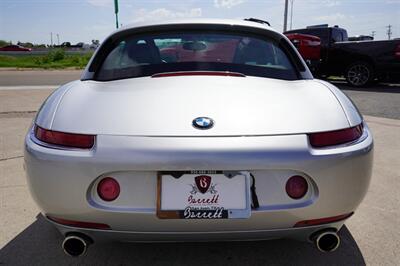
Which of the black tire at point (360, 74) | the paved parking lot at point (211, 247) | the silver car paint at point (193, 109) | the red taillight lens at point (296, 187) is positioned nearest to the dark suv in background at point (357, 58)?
the black tire at point (360, 74)

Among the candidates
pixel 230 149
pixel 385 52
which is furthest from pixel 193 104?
pixel 385 52

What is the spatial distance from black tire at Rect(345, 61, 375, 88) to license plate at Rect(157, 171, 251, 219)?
35.4 feet

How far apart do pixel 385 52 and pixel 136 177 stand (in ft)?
35.5

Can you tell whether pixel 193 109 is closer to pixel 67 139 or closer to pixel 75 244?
pixel 67 139

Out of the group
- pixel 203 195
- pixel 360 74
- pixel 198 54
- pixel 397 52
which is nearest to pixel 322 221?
pixel 203 195

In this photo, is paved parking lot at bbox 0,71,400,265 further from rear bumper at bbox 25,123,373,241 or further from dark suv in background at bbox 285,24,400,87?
dark suv in background at bbox 285,24,400,87

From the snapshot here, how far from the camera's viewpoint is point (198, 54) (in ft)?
8.89

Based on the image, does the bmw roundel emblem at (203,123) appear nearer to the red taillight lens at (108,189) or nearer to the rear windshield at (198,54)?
the red taillight lens at (108,189)

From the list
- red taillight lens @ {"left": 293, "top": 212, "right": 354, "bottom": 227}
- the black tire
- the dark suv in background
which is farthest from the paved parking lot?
the black tire

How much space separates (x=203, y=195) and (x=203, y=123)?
325 millimetres

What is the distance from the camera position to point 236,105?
193cm

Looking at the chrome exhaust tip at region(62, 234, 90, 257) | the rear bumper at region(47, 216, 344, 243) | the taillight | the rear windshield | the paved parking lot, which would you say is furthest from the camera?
the taillight

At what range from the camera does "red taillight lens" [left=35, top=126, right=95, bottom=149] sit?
1779 millimetres

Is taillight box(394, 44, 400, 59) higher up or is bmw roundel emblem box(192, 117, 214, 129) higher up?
bmw roundel emblem box(192, 117, 214, 129)
